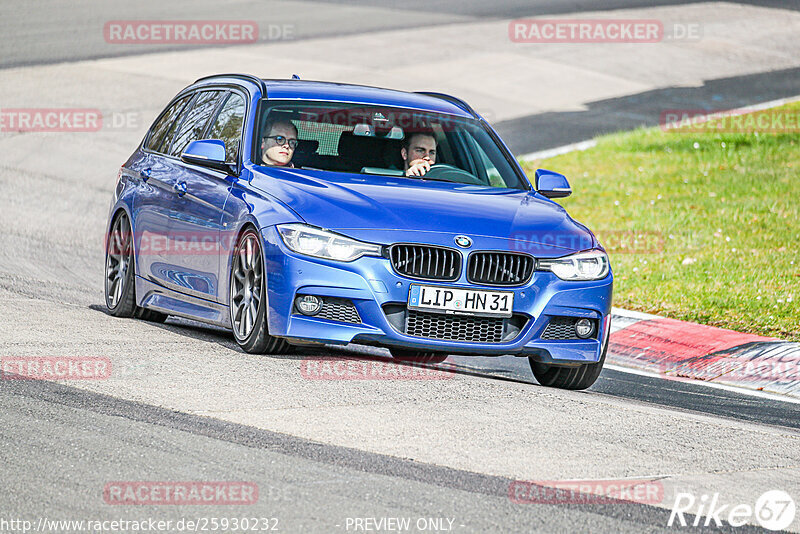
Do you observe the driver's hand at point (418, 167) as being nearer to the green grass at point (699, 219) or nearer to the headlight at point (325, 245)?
the headlight at point (325, 245)

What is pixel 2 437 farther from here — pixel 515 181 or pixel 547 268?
pixel 515 181

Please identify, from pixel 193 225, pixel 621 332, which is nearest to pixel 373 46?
pixel 621 332

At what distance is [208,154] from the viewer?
8734 mm

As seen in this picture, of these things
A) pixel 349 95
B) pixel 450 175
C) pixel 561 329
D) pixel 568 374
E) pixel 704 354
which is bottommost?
pixel 704 354

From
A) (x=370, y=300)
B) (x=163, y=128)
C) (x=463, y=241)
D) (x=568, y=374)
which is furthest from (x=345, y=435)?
(x=163, y=128)

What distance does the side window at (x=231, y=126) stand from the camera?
9141mm

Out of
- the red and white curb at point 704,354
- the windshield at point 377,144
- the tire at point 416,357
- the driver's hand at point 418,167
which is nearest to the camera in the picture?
the tire at point 416,357

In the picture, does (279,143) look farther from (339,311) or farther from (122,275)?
(122,275)

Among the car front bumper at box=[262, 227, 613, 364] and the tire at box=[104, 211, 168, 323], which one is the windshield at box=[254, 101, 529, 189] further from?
the tire at box=[104, 211, 168, 323]

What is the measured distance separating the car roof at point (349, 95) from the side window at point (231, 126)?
0.18 metres

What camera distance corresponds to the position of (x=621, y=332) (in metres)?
11.2

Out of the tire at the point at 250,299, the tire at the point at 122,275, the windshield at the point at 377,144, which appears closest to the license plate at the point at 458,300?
the tire at the point at 250,299

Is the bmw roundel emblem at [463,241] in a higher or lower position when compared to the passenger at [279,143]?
lower

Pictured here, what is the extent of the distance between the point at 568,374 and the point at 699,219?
7273mm
